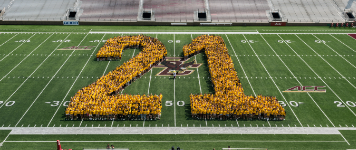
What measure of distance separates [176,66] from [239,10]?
24.1m

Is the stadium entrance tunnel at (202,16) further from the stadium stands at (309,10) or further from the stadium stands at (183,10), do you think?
the stadium stands at (309,10)

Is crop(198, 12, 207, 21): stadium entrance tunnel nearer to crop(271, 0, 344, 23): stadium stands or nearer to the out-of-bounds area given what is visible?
the out-of-bounds area

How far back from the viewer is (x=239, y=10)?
4747cm

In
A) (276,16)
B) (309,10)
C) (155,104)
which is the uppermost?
(309,10)

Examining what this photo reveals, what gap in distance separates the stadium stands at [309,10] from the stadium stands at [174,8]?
536 inches

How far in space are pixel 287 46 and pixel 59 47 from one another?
26.2m

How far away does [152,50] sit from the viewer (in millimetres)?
29406

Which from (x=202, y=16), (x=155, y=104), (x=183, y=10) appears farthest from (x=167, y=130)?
(x=183, y=10)

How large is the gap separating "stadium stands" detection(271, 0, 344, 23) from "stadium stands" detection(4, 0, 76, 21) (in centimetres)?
3503

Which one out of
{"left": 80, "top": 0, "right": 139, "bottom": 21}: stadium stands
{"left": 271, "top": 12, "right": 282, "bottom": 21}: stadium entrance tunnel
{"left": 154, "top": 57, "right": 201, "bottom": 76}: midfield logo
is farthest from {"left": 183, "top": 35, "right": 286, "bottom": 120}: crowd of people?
{"left": 80, "top": 0, "right": 139, "bottom": 21}: stadium stands

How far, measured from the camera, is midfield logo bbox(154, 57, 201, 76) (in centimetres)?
2662

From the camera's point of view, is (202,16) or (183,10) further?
(183,10)

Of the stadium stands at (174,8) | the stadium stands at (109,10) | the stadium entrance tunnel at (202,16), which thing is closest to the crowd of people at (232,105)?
the stadium entrance tunnel at (202,16)

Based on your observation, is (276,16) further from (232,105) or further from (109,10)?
(232,105)
